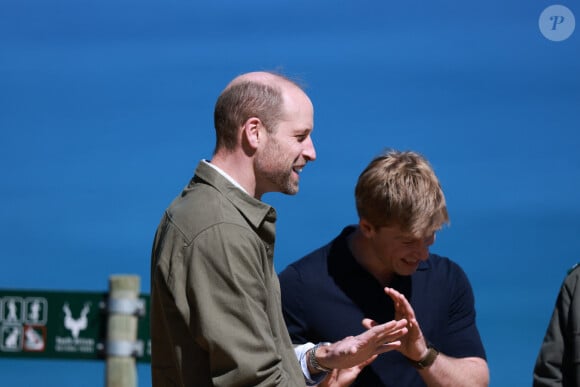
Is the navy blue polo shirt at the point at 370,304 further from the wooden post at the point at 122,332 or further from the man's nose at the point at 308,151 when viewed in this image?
the wooden post at the point at 122,332

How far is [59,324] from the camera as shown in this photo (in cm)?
429

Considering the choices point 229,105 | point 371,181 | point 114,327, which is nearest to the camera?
point 229,105

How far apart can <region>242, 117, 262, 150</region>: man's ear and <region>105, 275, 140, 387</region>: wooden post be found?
2.84m

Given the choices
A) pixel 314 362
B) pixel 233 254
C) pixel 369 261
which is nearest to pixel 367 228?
pixel 369 261

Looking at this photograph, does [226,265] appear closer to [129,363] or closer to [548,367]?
[548,367]

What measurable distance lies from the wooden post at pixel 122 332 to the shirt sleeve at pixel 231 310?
2.93 metres

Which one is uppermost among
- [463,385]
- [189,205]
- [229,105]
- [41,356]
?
[41,356]

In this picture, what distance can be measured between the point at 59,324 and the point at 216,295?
3.05 metres

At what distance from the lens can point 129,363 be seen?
A: 4.42 meters

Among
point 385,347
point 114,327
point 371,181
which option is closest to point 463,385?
point 385,347

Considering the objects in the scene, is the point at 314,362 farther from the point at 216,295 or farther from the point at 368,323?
the point at 216,295

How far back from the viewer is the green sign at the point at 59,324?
429 cm

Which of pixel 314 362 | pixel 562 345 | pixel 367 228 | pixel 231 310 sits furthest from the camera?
pixel 562 345

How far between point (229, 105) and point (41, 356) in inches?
120
